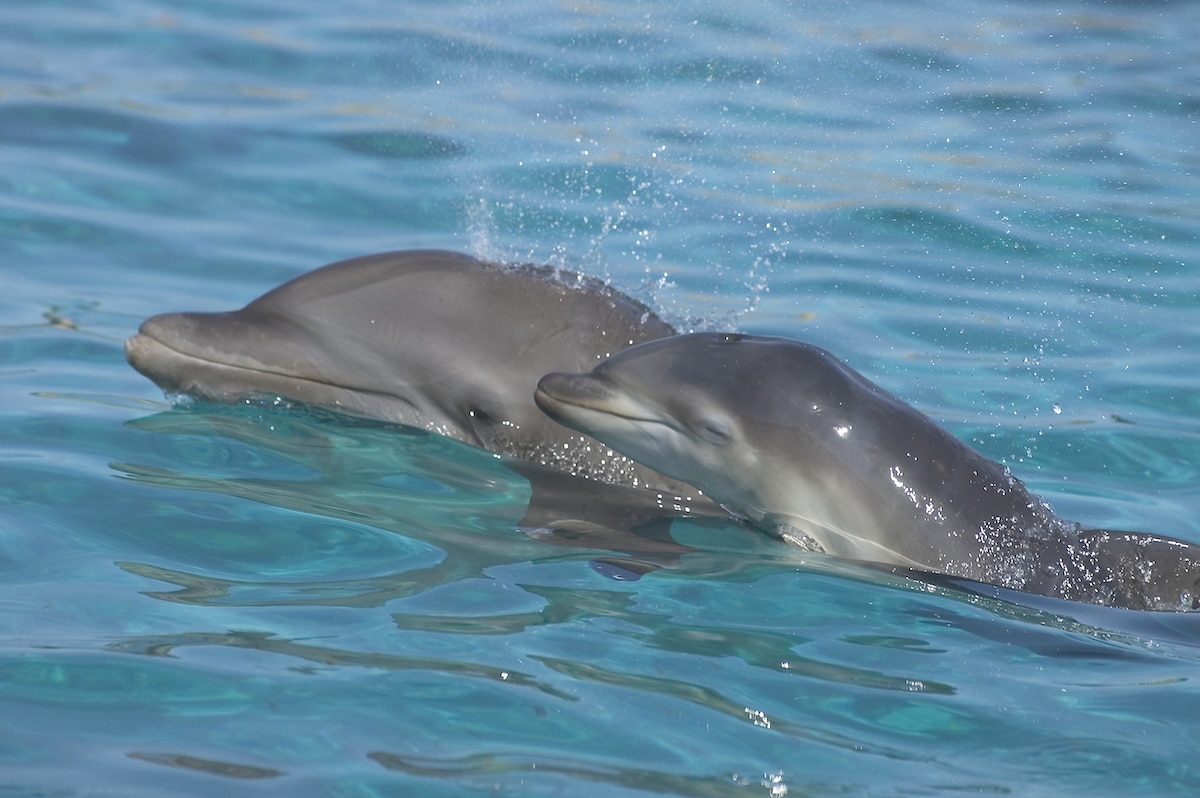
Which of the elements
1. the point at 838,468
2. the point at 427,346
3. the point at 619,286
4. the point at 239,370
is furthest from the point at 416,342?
the point at 619,286

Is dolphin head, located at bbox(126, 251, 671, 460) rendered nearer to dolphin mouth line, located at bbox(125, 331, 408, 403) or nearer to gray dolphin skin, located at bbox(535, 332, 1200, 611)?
dolphin mouth line, located at bbox(125, 331, 408, 403)

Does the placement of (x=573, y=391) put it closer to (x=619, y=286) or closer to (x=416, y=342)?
(x=416, y=342)

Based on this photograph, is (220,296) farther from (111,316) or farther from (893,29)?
(893,29)

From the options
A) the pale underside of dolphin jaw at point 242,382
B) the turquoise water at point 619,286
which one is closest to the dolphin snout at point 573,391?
the turquoise water at point 619,286

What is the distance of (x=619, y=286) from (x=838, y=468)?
3.42 meters

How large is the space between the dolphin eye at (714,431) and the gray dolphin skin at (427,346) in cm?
78

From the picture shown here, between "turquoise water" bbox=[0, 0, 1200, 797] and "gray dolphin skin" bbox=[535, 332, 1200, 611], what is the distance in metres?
0.21

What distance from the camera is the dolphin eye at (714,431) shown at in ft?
20.7

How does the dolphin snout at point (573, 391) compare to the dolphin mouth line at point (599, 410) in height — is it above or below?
above

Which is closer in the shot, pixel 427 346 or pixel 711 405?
pixel 711 405

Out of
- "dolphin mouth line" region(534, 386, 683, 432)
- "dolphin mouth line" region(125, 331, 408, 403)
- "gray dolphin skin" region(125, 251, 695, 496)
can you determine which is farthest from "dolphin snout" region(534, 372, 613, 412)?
"dolphin mouth line" region(125, 331, 408, 403)

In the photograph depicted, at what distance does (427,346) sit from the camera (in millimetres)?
7277

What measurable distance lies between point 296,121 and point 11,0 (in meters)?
4.85

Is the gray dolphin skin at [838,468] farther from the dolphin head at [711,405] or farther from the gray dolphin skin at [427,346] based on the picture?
the gray dolphin skin at [427,346]
